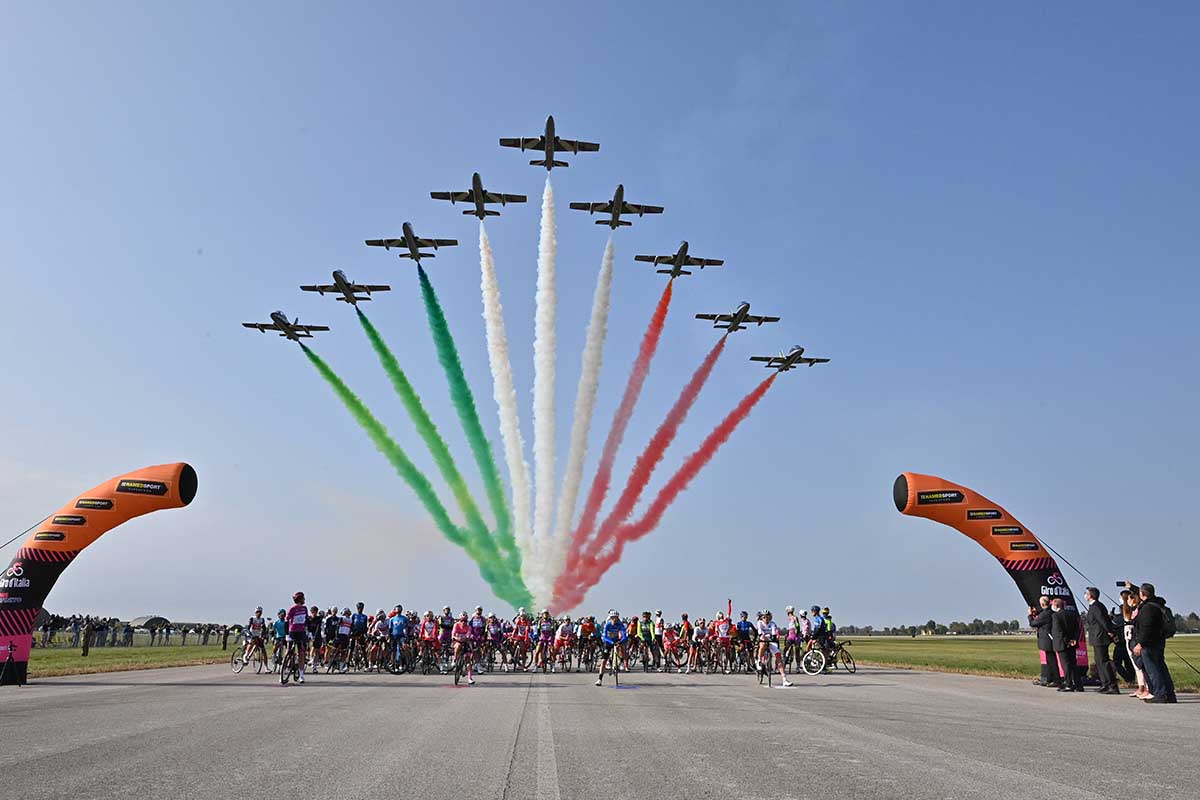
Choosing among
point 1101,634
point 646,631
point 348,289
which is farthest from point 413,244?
point 1101,634

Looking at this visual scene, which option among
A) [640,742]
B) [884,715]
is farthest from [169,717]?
[884,715]

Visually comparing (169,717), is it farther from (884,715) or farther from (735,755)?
(884,715)

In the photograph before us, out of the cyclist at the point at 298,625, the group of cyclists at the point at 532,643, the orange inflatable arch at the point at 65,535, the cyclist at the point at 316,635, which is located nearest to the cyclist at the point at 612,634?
the group of cyclists at the point at 532,643

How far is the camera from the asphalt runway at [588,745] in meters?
6.92

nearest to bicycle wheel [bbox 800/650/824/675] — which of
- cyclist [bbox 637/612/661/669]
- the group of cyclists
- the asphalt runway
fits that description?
the group of cyclists

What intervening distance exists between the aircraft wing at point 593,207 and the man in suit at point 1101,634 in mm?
26646

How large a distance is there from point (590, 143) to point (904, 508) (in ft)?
67.8

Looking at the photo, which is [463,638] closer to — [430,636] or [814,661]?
[430,636]

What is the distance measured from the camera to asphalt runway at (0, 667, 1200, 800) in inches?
272

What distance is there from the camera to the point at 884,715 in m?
13.3

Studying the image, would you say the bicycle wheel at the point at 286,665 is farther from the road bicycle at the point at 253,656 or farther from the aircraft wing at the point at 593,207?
the aircraft wing at the point at 593,207

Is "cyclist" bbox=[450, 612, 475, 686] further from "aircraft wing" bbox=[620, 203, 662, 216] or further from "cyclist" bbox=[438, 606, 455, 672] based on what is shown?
"aircraft wing" bbox=[620, 203, 662, 216]

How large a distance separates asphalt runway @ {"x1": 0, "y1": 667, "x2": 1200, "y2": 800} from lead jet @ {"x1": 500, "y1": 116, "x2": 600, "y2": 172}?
24964 millimetres

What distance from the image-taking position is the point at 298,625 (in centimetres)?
2050
